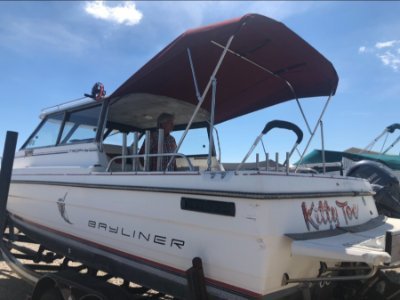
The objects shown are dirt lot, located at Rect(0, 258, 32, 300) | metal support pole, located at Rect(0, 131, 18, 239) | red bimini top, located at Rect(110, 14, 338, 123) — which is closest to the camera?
red bimini top, located at Rect(110, 14, 338, 123)

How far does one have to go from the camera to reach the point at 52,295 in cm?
360

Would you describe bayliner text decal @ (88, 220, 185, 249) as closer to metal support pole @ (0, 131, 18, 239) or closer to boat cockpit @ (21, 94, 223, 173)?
boat cockpit @ (21, 94, 223, 173)

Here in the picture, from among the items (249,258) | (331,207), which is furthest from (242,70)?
(249,258)

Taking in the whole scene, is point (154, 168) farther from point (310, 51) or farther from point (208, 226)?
point (310, 51)

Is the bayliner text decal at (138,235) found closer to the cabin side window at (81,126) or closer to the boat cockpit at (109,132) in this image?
the boat cockpit at (109,132)

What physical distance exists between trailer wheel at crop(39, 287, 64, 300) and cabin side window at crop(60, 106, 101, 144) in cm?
157

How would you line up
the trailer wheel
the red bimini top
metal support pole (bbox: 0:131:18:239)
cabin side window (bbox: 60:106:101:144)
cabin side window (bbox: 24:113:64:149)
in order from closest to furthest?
A: 1. the red bimini top
2. the trailer wheel
3. cabin side window (bbox: 60:106:101:144)
4. metal support pole (bbox: 0:131:18:239)
5. cabin side window (bbox: 24:113:64:149)

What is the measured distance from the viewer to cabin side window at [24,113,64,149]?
16.7 feet

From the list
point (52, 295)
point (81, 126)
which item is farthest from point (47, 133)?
point (52, 295)

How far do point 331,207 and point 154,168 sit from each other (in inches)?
71.6

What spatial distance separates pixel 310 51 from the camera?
386 cm

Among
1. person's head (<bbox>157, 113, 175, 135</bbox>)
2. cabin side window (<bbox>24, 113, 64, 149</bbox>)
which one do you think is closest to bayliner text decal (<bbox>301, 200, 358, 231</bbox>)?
person's head (<bbox>157, 113, 175, 135</bbox>)

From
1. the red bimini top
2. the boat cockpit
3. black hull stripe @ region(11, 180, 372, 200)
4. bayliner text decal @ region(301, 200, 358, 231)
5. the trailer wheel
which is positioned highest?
the red bimini top

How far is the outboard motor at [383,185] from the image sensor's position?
4578mm
